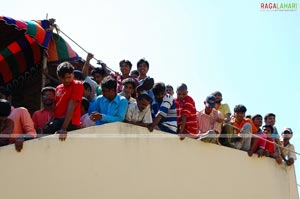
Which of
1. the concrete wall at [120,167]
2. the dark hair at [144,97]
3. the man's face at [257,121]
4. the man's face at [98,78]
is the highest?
the man's face at [98,78]

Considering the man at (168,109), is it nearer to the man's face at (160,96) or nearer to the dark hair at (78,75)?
the man's face at (160,96)

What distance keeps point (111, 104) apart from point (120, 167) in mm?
679

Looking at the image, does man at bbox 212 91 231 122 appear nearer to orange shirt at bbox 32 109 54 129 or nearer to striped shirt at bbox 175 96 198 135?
striped shirt at bbox 175 96 198 135

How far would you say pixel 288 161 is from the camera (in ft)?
24.7

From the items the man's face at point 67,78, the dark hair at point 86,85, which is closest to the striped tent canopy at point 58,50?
the dark hair at point 86,85

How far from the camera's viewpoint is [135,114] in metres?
5.70

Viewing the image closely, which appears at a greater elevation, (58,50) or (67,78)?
(58,50)

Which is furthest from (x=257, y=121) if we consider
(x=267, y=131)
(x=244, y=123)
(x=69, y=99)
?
(x=69, y=99)

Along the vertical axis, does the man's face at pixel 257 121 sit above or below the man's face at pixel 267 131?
above

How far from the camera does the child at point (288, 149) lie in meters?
7.57

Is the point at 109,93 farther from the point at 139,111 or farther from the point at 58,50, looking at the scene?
the point at 58,50

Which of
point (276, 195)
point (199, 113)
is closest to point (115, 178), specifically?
point (199, 113)

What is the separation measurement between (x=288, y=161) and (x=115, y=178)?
3.21 metres

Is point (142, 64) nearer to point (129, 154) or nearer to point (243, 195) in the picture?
point (129, 154)
